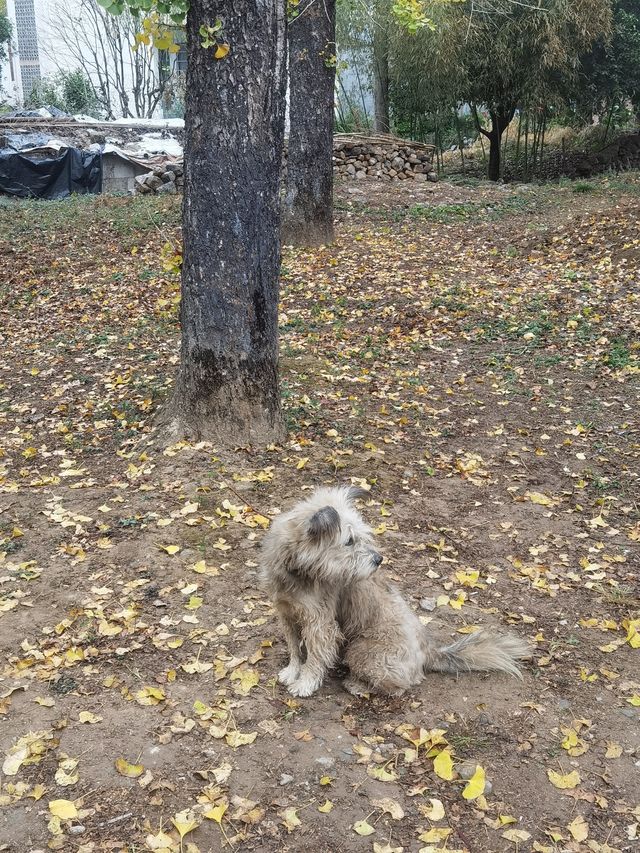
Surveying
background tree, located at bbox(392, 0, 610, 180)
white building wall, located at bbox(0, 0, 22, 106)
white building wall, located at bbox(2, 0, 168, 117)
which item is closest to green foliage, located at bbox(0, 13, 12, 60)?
white building wall, located at bbox(0, 0, 22, 106)

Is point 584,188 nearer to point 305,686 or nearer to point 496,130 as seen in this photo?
point 496,130

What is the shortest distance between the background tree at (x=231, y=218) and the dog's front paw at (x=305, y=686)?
2518 millimetres

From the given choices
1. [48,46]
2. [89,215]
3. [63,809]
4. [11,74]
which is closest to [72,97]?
[48,46]

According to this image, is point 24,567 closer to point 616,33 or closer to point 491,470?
point 491,470

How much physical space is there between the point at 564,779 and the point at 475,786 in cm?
38

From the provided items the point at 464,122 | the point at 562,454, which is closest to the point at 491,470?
the point at 562,454

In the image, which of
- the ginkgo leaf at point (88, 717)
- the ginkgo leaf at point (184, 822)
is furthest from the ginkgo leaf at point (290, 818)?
the ginkgo leaf at point (88, 717)

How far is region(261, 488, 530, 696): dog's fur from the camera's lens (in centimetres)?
329

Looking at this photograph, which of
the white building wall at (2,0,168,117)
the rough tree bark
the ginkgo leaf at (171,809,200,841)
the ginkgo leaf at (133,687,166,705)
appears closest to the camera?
the ginkgo leaf at (171,809,200,841)

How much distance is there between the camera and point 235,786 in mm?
3047

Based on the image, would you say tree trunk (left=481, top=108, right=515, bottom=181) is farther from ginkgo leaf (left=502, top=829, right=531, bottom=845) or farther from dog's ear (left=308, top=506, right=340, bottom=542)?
ginkgo leaf (left=502, top=829, right=531, bottom=845)

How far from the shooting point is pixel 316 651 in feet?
11.4

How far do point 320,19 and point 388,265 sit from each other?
141 inches

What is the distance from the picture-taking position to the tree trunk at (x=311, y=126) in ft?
35.4
